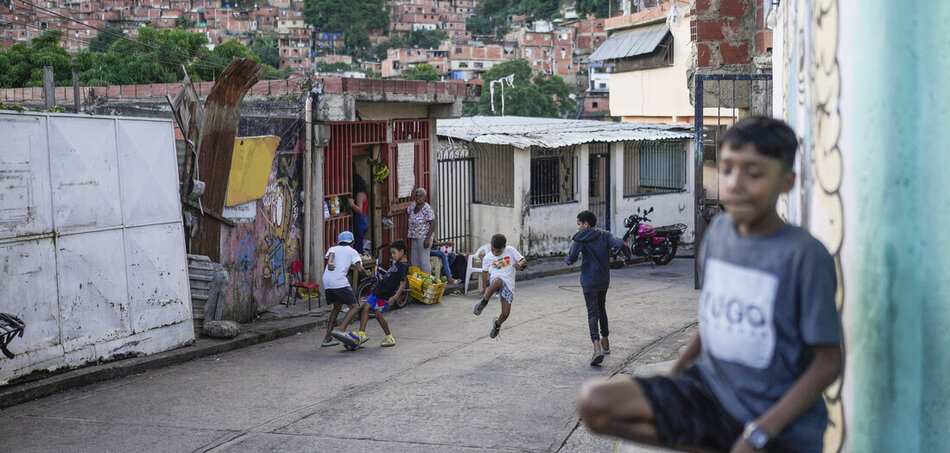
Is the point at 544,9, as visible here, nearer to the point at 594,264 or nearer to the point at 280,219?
the point at 280,219

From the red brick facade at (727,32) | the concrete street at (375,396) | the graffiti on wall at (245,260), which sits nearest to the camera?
the concrete street at (375,396)

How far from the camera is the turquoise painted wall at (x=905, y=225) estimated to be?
304 cm

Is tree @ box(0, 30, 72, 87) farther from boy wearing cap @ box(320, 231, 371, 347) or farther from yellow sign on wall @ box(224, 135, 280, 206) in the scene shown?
boy wearing cap @ box(320, 231, 371, 347)

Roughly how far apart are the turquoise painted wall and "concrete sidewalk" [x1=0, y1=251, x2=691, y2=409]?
7443 millimetres

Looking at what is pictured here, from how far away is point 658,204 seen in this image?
22672mm

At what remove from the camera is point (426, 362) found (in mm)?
9812

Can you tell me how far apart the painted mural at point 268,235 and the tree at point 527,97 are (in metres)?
41.0

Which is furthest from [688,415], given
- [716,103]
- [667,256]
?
[667,256]

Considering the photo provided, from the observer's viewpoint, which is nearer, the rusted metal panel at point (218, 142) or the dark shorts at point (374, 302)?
the dark shorts at point (374, 302)

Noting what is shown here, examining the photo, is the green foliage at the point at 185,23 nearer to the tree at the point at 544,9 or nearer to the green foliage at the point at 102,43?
the green foliage at the point at 102,43

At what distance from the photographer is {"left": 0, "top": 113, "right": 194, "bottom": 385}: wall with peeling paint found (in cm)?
867

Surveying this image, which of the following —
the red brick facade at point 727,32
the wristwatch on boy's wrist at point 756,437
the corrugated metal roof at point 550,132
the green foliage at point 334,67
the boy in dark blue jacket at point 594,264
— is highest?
the green foliage at point 334,67

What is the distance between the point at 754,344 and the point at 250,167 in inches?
415

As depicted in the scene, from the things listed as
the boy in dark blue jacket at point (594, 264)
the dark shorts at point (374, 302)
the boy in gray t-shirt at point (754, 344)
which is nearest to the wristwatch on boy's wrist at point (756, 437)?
the boy in gray t-shirt at point (754, 344)
